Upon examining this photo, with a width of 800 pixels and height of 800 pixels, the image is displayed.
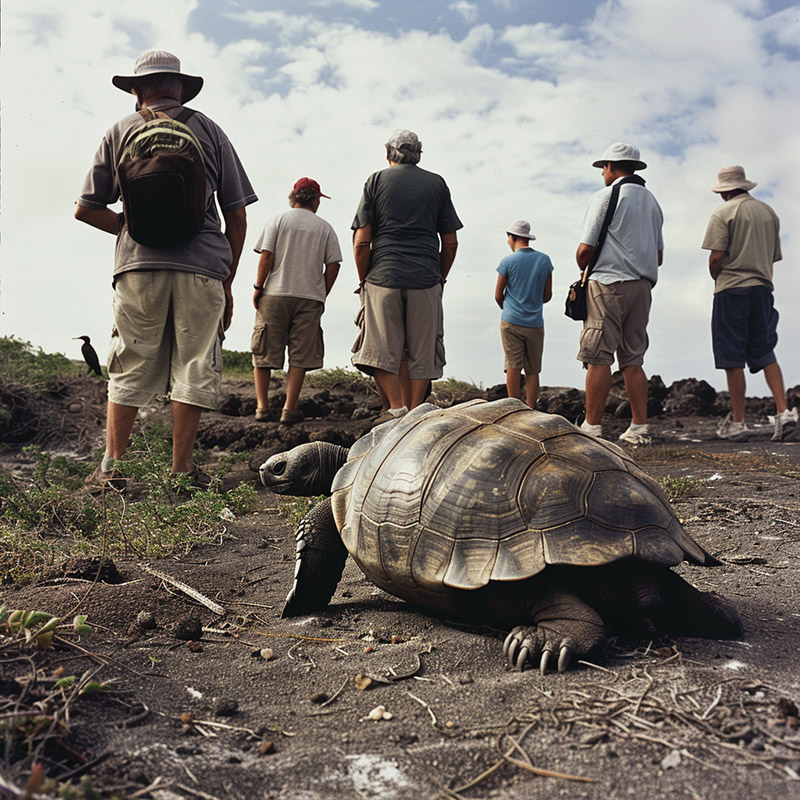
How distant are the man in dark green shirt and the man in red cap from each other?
1.62 meters

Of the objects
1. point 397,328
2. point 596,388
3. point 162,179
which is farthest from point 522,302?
point 162,179

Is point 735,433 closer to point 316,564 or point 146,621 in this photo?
point 316,564

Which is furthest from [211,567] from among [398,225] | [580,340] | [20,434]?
[20,434]

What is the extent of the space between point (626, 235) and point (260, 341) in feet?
13.2

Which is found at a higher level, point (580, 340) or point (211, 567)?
point (580, 340)

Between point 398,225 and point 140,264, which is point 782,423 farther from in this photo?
point 140,264

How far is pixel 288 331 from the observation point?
837 centimetres

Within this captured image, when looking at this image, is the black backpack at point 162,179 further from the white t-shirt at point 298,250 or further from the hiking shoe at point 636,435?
the hiking shoe at point 636,435

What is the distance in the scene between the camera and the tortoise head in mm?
3555

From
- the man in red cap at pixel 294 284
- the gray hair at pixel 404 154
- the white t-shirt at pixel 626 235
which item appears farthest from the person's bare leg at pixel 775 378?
the man in red cap at pixel 294 284

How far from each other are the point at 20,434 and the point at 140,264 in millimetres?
5159

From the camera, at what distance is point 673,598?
2.65 meters

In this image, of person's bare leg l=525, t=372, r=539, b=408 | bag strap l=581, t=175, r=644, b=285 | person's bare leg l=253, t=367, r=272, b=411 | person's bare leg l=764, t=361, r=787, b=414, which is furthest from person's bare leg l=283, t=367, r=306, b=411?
person's bare leg l=764, t=361, r=787, b=414

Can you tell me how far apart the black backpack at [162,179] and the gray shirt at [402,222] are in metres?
1.91
